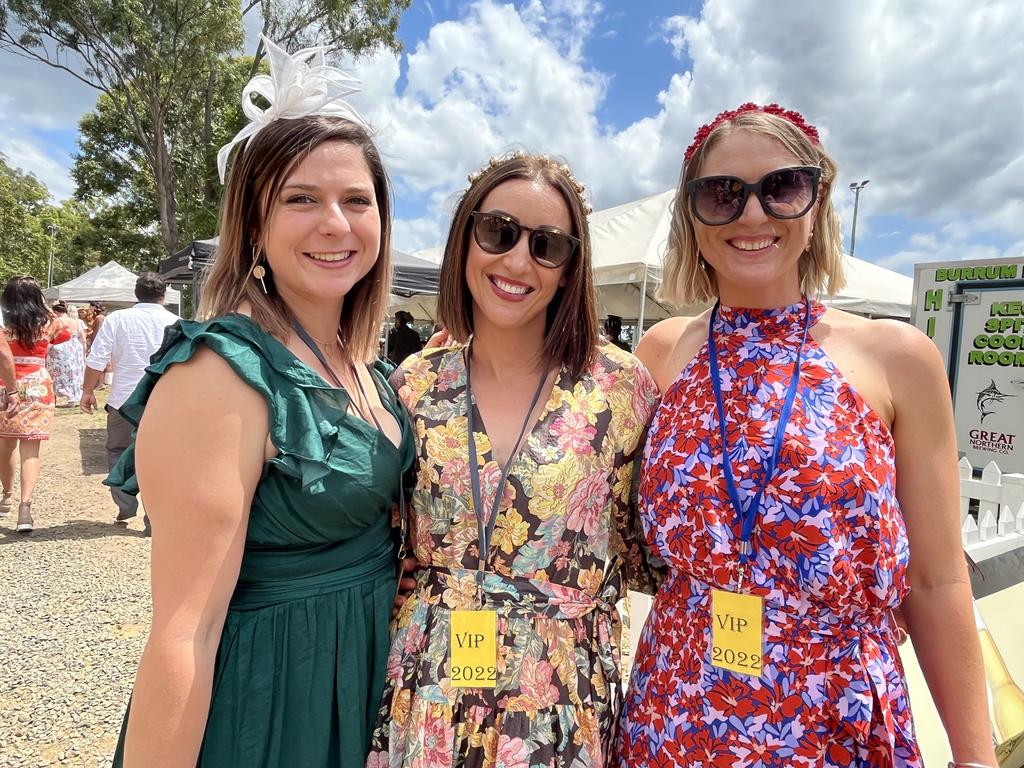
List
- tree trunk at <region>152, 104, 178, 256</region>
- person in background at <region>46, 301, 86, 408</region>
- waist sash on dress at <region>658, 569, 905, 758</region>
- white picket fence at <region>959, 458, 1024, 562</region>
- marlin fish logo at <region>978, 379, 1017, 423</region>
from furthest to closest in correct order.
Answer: tree trunk at <region>152, 104, 178, 256</region> < person in background at <region>46, 301, 86, 408</region> < marlin fish logo at <region>978, 379, 1017, 423</region> < white picket fence at <region>959, 458, 1024, 562</region> < waist sash on dress at <region>658, 569, 905, 758</region>

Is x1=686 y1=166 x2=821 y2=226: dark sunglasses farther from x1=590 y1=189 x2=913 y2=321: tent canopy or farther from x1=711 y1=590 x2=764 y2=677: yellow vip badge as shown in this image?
x1=590 y1=189 x2=913 y2=321: tent canopy

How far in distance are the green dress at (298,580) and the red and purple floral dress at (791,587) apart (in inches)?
25.3

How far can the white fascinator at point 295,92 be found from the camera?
141cm

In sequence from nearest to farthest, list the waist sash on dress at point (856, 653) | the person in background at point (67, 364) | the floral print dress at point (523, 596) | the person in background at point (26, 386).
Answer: the waist sash on dress at point (856, 653)
the floral print dress at point (523, 596)
the person in background at point (26, 386)
the person in background at point (67, 364)

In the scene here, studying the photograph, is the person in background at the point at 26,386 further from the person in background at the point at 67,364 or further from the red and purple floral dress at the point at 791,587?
the person in background at the point at 67,364

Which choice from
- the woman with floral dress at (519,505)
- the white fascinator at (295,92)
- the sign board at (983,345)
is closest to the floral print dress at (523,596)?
the woman with floral dress at (519,505)

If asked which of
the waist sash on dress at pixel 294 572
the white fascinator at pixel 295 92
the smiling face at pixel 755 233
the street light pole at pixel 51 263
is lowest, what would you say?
the waist sash on dress at pixel 294 572

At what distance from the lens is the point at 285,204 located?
1.37 m

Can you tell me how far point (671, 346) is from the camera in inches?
66.4

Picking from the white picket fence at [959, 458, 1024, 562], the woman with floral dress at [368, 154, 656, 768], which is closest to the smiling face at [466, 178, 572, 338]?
the woman with floral dress at [368, 154, 656, 768]

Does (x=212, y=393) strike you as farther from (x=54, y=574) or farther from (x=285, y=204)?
(x=54, y=574)

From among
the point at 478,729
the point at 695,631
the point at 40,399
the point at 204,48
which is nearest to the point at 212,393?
the point at 478,729

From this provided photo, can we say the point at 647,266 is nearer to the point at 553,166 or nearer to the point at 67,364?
the point at 553,166

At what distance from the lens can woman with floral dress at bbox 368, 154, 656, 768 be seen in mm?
1289
